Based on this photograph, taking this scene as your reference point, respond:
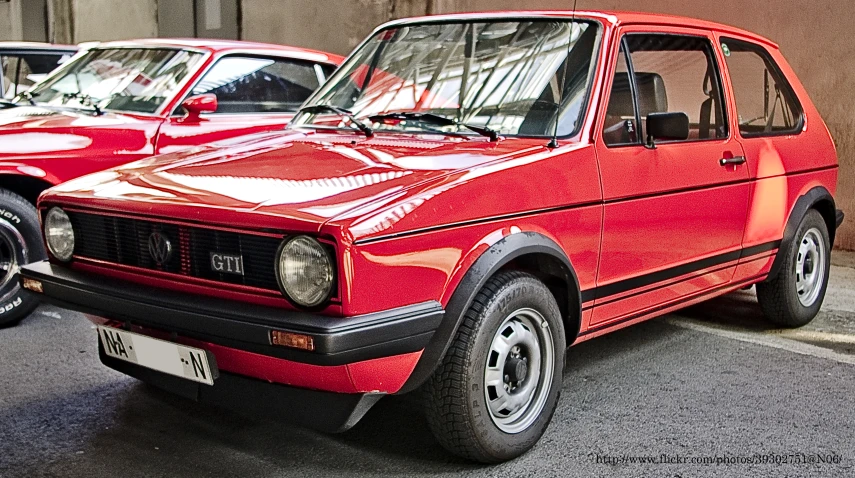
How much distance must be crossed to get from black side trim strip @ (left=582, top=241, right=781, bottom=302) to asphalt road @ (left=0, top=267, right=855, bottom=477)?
1.62ft

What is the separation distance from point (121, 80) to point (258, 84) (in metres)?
0.86

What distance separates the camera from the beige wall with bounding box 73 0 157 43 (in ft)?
45.9

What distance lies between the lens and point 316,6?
10781 millimetres

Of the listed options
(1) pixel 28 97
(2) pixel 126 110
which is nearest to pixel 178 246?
(2) pixel 126 110

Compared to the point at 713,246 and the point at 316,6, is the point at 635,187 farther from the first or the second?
the point at 316,6

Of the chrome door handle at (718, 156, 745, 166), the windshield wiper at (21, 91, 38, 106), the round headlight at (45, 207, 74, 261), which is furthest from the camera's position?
the windshield wiper at (21, 91, 38, 106)

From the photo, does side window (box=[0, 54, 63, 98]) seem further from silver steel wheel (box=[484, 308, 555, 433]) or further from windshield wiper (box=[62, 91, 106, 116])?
silver steel wheel (box=[484, 308, 555, 433])

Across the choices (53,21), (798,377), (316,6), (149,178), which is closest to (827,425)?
(798,377)

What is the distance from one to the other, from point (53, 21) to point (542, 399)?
634 inches

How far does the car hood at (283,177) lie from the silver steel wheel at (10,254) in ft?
5.45

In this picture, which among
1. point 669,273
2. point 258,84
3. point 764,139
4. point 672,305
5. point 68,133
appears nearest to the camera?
point 669,273

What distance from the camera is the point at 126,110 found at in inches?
208

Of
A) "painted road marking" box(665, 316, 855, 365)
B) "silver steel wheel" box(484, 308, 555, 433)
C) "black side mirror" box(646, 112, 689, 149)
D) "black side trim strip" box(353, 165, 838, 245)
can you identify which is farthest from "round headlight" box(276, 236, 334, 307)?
"painted road marking" box(665, 316, 855, 365)

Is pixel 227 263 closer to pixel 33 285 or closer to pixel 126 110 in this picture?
pixel 33 285
